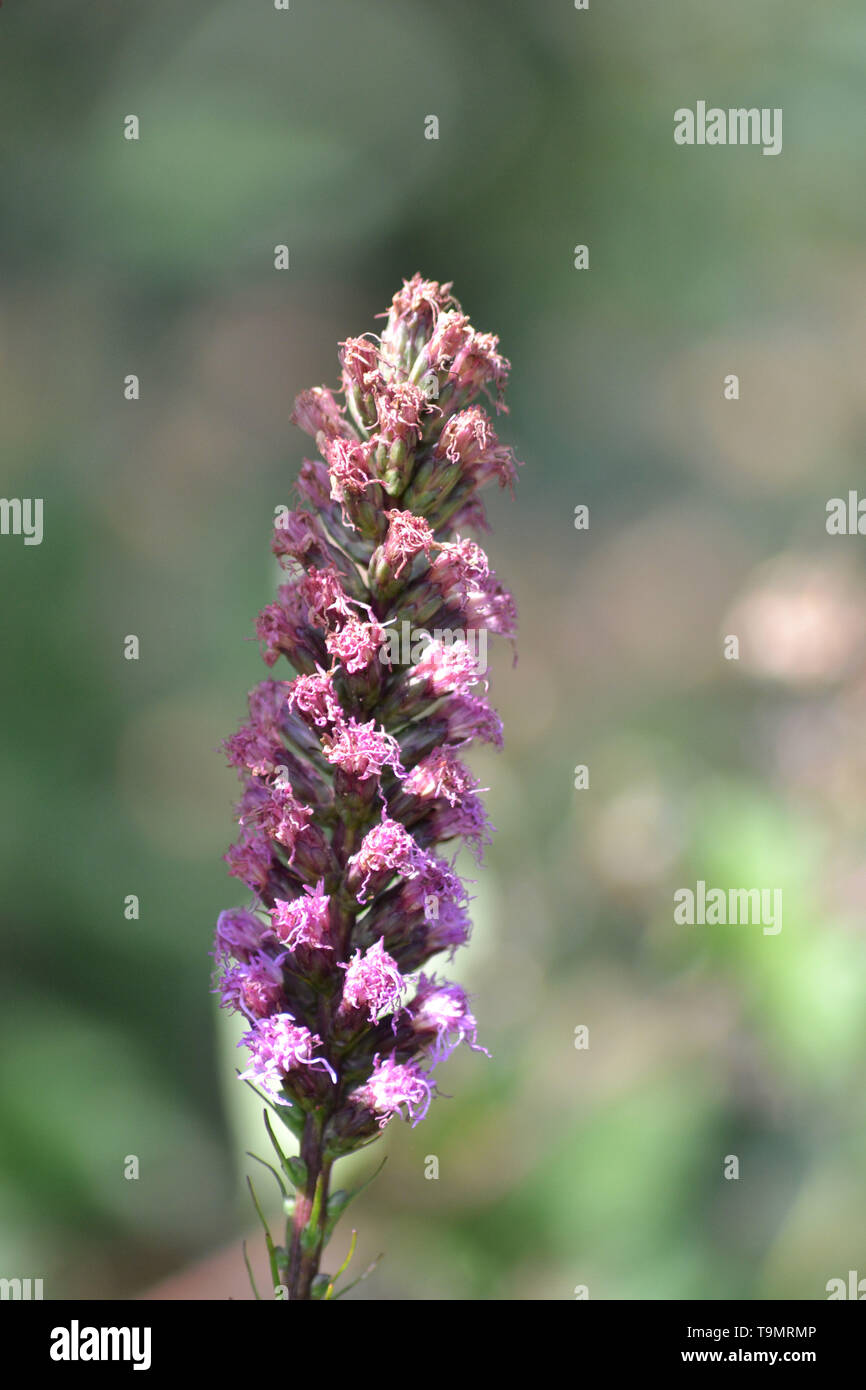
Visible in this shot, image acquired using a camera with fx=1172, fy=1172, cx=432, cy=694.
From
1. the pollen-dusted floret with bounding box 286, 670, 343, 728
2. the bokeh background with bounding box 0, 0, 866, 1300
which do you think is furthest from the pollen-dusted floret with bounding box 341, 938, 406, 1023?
the bokeh background with bounding box 0, 0, 866, 1300

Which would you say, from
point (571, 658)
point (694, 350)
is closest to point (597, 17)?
point (694, 350)

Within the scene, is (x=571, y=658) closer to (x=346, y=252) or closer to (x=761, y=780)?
(x=761, y=780)

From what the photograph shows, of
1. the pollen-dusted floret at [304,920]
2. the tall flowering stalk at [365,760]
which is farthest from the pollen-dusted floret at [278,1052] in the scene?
the pollen-dusted floret at [304,920]

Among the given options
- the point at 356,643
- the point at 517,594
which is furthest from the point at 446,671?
the point at 517,594

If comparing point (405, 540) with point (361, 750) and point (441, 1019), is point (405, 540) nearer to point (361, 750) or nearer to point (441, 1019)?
point (361, 750)

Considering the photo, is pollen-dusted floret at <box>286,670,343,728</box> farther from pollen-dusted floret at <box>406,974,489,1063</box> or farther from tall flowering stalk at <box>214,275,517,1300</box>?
pollen-dusted floret at <box>406,974,489,1063</box>
